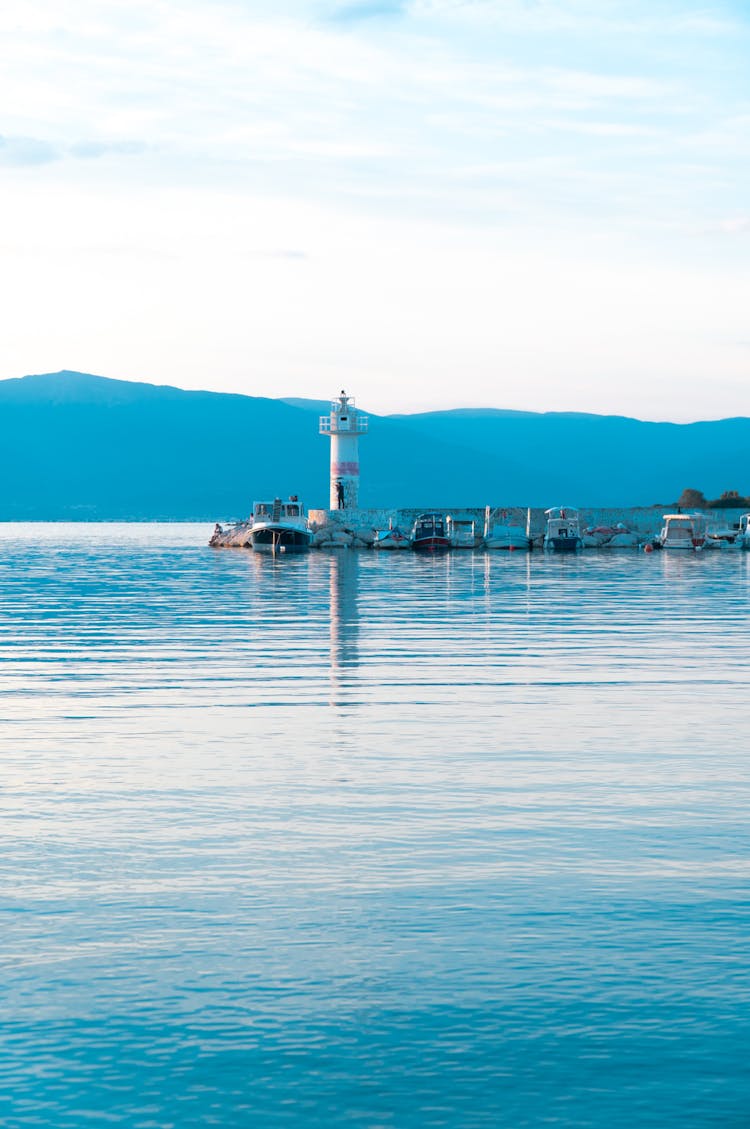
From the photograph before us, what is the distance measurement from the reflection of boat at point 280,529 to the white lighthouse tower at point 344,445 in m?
4.07

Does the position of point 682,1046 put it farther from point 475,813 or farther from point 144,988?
point 475,813

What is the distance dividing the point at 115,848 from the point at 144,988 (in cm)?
430

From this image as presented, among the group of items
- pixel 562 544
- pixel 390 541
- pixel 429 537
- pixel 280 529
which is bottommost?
pixel 562 544

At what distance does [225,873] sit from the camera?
1398 centimetres

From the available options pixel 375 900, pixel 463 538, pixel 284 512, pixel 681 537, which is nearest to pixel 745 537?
pixel 681 537

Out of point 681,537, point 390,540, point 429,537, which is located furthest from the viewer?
point 429,537

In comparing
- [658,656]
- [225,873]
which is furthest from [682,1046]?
[658,656]

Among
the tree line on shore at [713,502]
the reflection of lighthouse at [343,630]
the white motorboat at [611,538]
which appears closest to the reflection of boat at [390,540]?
the white motorboat at [611,538]

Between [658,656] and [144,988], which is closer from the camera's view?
[144,988]

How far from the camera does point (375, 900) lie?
13031 millimetres

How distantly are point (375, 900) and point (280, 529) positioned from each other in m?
112

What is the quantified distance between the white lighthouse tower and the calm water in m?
96.5

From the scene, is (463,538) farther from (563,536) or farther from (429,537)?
(563,536)

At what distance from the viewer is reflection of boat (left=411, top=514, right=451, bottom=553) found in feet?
430
